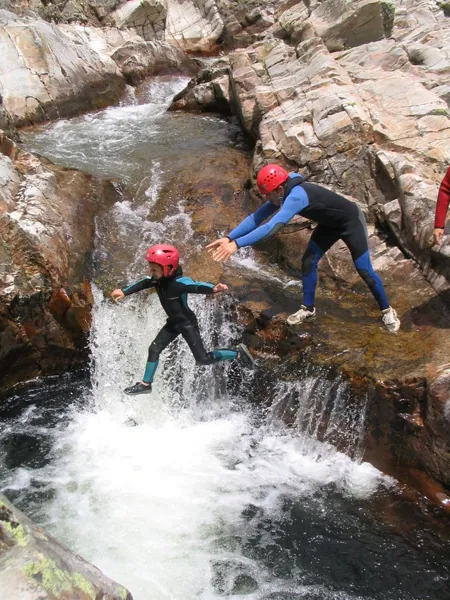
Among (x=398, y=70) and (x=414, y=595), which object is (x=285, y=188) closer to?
(x=414, y=595)

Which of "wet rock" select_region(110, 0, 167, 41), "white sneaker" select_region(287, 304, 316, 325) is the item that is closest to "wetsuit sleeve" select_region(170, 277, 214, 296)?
"white sneaker" select_region(287, 304, 316, 325)

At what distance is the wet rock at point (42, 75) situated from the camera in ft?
46.9

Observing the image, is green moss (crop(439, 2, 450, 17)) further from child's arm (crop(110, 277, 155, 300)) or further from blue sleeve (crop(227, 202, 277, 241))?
child's arm (crop(110, 277, 155, 300))

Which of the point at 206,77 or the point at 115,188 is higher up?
the point at 206,77

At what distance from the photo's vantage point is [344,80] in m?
10.4

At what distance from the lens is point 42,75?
14891 mm

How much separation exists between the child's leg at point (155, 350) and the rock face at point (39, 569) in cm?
334

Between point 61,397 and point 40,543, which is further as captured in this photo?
point 61,397

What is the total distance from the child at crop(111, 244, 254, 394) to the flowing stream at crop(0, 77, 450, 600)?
3.23 ft

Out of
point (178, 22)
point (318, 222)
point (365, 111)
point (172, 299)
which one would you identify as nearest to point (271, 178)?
point (318, 222)

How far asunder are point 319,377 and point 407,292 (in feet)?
6.54

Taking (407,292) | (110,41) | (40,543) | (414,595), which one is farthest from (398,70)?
(110,41)

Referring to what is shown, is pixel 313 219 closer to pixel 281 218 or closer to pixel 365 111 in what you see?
pixel 281 218

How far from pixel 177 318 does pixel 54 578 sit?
3.81 meters
